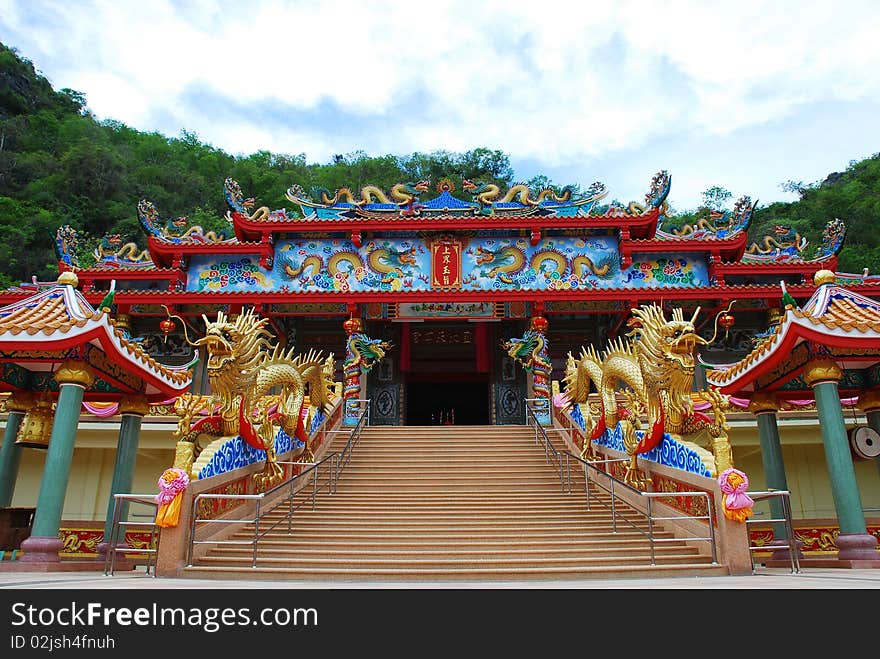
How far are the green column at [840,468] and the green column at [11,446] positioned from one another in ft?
37.8

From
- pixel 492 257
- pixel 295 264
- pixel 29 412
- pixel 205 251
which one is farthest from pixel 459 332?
pixel 29 412

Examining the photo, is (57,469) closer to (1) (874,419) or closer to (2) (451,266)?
(2) (451,266)

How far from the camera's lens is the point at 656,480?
8609 mm

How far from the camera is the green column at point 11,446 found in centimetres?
920

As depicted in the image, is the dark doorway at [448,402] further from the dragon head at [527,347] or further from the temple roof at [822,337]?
the temple roof at [822,337]

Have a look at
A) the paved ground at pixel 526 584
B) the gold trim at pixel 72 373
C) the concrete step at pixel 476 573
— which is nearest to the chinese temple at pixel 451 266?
the gold trim at pixel 72 373

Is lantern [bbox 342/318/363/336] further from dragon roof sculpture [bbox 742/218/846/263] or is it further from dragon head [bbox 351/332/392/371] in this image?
dragon roof sculpture [bbox 742/218/846/263]

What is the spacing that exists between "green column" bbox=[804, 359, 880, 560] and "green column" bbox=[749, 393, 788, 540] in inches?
72.0

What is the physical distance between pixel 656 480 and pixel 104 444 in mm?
11290

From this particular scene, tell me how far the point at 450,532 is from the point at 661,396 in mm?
3468

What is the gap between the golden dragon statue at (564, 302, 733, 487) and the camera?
7.80 m

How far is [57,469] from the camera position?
7.57 meters

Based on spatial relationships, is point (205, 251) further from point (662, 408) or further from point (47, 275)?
point (47, 275)

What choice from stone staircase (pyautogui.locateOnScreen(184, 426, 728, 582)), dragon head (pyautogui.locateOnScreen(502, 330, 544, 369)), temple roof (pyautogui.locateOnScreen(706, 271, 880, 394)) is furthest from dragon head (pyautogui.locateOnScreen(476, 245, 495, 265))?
temple roof (pyautogui.locateOnScreen(706, 271, 880, 394))
